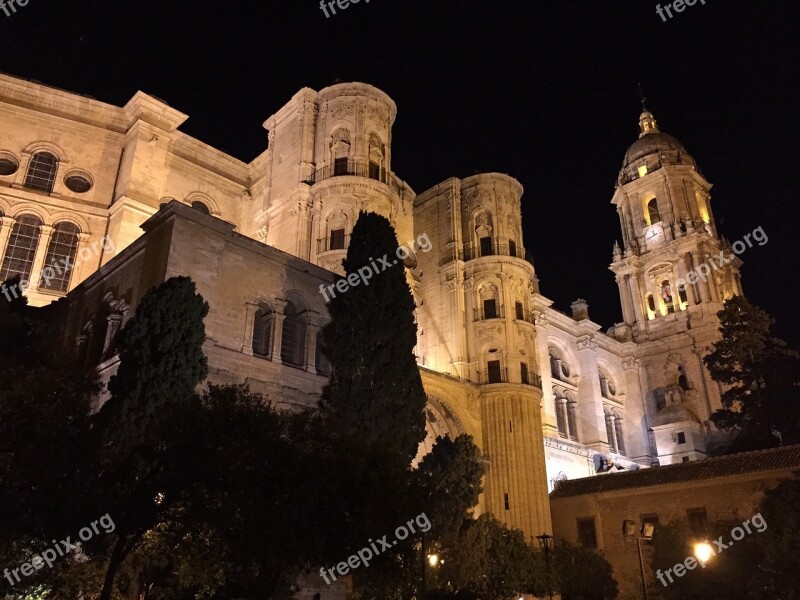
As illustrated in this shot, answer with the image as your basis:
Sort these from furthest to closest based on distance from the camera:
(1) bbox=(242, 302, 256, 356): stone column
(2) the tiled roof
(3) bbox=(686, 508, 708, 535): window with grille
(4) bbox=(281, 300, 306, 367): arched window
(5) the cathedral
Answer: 1. (3) bbox=(686, 508, 708, 535): window with grille
2. (2) the tiled roof
3. (4) bbox=(281, 300, 306, 367): arched window
4. (5) the cathedral
5. (1) bbox=(242, 302, 256, 356): stone column

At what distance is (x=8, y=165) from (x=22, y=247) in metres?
3.61

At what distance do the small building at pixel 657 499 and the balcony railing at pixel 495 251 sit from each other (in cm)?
1099

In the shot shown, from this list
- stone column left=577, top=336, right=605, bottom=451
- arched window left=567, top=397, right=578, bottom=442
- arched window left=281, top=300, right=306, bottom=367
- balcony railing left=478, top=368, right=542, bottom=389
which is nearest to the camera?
arched window left=281, top=300, right=306, bottom=367

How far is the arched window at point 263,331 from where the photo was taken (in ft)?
61.2

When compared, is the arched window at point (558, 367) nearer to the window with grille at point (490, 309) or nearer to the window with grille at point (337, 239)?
the window with grille at point (490, 309)

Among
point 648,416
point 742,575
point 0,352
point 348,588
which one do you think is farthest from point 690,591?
point 648,416

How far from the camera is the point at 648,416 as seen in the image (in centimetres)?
4269

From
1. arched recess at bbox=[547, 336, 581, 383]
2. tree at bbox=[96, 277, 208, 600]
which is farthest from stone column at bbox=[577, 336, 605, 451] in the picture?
tree at bbox=[96, 277, 208, 600]

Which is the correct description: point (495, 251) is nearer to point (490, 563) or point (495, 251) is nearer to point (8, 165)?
point (490, 563)

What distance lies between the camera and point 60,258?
1006 inches

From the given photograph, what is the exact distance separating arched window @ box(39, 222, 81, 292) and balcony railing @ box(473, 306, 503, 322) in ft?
55.8

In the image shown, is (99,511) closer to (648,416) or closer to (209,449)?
(209,449)

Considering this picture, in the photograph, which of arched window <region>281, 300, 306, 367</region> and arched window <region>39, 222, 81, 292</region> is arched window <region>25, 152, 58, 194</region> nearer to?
arched window <region>39, 222, 81, 292</region>

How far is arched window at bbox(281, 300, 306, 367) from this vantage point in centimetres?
1945
